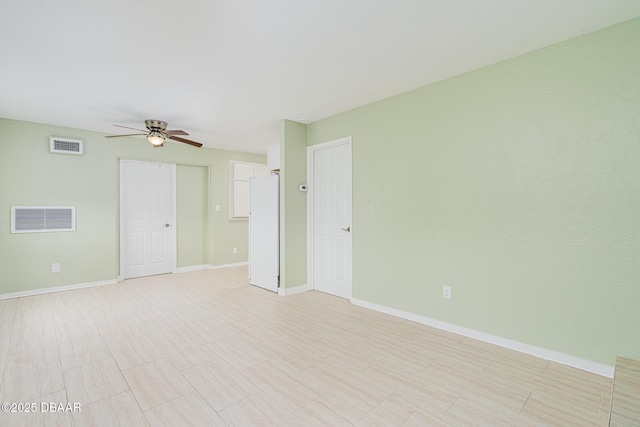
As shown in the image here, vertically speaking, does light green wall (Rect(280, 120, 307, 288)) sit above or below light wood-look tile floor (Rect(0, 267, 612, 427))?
above

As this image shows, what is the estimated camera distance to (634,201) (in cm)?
201

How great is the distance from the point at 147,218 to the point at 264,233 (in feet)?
8.37

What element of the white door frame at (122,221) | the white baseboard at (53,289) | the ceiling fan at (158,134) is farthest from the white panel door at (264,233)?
the white baseboard at (53,289)

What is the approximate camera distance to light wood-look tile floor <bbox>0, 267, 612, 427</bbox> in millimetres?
1736

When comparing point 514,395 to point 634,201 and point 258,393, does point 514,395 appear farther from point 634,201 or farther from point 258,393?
point 258,393

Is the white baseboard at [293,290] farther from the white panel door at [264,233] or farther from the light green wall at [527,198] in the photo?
the light green wall at [527,198]

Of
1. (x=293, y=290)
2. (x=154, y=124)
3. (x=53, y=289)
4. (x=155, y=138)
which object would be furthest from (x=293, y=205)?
(x=53, y=289)

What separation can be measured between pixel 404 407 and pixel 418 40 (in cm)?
260

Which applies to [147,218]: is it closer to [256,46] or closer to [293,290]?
[293,290]

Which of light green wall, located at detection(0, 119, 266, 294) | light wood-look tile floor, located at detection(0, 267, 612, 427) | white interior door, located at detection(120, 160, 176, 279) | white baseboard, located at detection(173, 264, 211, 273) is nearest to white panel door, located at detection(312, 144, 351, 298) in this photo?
light wood-look tile floor, located at detection(0, 267, 612, 427)

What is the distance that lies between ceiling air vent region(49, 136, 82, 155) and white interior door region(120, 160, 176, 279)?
68 cm

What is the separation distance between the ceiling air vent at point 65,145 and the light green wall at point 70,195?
0.08m

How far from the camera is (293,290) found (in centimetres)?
423

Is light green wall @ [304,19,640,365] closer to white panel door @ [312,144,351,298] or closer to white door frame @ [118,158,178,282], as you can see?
white panel door @ [312,144,351,298]
